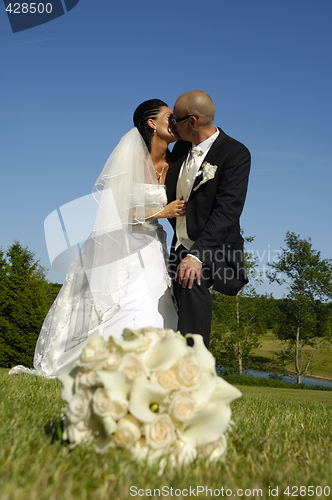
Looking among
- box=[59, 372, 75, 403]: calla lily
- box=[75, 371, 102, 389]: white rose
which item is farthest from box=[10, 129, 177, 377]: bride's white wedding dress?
box=[75, 371, 102, 389]: white rose

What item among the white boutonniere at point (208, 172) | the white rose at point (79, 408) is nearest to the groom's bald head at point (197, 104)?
the white boutonniere at point (208, 172)

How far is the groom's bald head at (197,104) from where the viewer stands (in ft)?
13.9

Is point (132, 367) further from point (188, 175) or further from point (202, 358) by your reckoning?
point (188, 175)

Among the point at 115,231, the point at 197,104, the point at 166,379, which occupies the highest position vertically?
the point at 197,104

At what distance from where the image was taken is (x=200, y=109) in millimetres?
4273

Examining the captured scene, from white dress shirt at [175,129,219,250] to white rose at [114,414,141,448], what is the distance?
3070mm

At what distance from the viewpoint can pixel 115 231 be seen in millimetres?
4809

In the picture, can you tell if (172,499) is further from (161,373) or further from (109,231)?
(109,231)

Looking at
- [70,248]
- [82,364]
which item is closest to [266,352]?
[70,248]

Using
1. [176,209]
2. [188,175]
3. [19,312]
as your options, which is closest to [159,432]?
[176,209]

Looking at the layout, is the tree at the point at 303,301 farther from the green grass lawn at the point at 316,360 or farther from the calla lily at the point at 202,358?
the calla lily at the point at 202,358

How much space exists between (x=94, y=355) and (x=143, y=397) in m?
0.30

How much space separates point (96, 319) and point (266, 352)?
4684 cm

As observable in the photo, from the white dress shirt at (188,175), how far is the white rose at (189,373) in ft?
9.62
